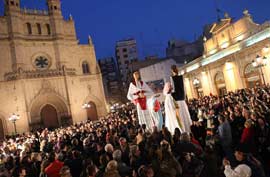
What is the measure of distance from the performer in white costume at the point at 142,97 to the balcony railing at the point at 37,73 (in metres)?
25.2

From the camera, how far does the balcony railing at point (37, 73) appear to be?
33.0 m

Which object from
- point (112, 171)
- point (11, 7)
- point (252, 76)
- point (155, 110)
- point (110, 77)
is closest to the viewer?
point (112, 171)

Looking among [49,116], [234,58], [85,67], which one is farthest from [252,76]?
[49,116]

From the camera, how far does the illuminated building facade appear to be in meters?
21.4

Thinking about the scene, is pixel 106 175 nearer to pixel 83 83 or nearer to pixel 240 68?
pixel 240 68

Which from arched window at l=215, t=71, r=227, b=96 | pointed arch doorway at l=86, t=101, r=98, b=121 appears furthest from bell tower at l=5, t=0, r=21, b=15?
arched window at l=215, t=71, r=227, b=96

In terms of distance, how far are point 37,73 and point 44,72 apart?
2.88ft

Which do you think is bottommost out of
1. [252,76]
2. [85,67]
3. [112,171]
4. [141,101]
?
[112,171]

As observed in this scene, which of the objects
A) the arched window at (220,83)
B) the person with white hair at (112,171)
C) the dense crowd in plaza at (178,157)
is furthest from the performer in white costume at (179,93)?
the arched window at (220,83)

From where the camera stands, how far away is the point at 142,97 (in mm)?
11555

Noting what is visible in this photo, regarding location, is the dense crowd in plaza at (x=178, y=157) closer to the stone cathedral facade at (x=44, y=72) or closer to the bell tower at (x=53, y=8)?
the stone cathedral facade at (x=44, y=72)

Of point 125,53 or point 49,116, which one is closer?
point 49,116

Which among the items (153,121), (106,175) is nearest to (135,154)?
(106,175)

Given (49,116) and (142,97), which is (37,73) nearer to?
(49,116)
